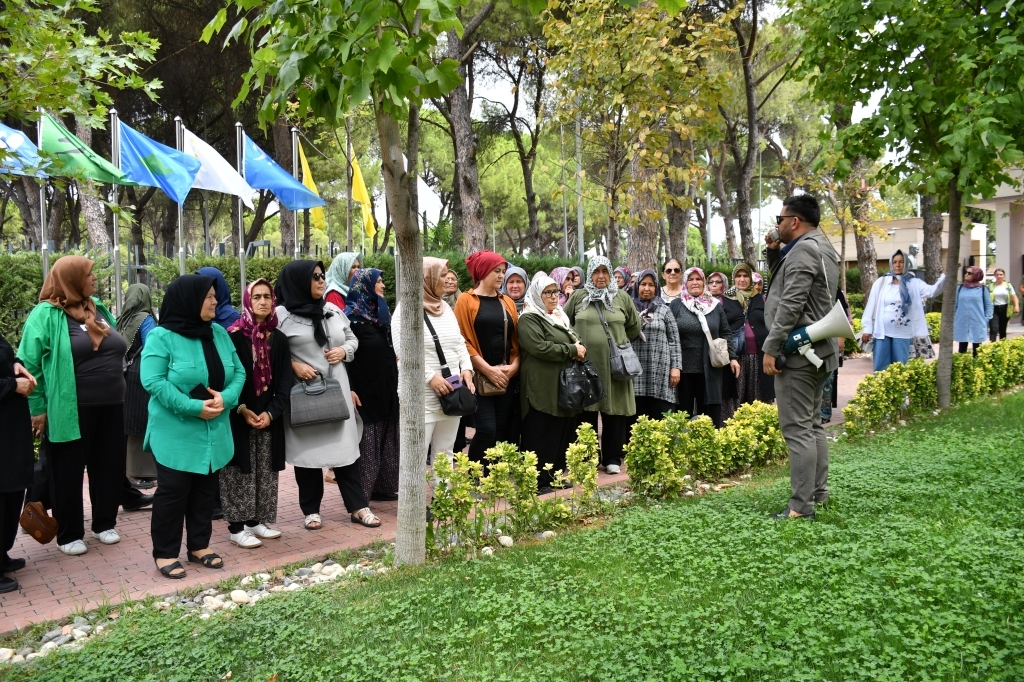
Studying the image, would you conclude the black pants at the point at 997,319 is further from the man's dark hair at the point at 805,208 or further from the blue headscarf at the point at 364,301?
the blue headscarf at the point at 364,301

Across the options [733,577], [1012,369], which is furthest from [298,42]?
[1012,369]

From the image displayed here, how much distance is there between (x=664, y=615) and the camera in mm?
3775

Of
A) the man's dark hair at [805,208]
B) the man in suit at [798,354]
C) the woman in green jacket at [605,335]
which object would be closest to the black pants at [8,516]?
the woman in green jacket at [605,335]

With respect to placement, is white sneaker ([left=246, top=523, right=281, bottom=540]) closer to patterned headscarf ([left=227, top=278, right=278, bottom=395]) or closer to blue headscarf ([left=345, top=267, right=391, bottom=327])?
patterned headscarf ([left=227, top=278, right=278, bottom=395])

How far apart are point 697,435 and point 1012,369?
25.5 feet

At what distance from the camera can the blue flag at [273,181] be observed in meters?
13.8

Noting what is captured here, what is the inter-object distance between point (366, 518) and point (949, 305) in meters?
7.36

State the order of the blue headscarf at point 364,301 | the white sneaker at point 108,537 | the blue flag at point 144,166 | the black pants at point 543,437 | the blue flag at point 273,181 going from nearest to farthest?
1. the white sneaker at point 108,537
2. the blue headscarf at point 364,301
3. the black pants at point 543,437
4. the blue flag at point 144,166
5. the blue flag at point 273,181

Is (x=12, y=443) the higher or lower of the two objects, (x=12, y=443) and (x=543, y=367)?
the lower

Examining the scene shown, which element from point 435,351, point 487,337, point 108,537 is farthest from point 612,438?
point 108,537

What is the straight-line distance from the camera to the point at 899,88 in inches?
354

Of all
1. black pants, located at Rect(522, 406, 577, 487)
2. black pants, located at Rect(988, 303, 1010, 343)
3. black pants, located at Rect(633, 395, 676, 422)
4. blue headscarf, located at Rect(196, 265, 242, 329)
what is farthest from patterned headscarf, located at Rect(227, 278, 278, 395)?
black pants, located at Rect(988, 303, 1010, 343)

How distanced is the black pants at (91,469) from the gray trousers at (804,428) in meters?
4.77

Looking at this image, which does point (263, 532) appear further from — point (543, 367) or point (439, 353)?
point (543, 367)
